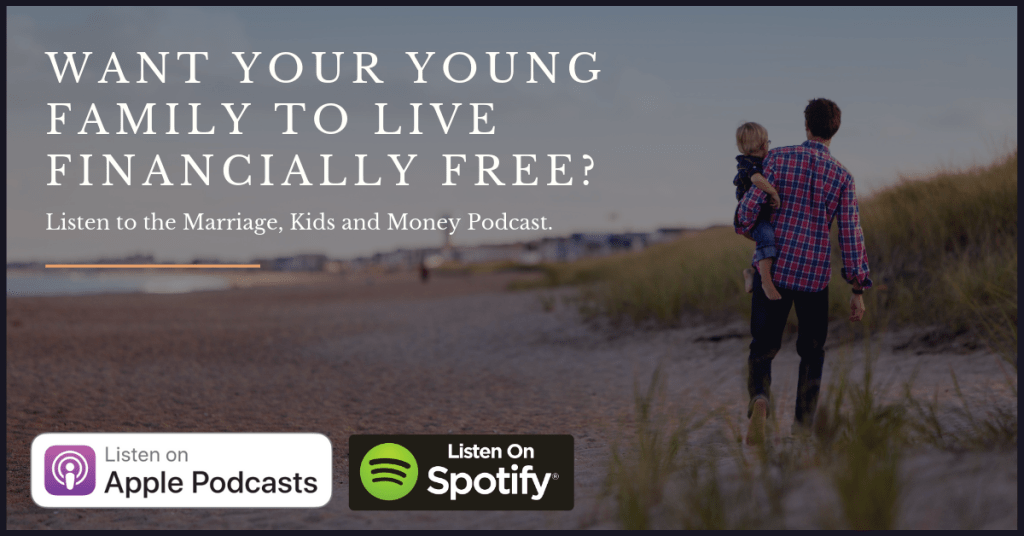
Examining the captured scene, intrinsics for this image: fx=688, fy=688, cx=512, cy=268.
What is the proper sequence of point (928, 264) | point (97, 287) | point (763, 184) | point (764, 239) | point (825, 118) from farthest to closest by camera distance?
point (97, 287) → point (928, 264) → point (825, 118) → point (764, 239) → point (763, 184)

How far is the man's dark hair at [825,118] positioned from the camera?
3.50 meters

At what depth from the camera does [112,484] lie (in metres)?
3.34

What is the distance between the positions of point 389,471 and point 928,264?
698 centimetres

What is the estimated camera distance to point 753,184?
3.38 meters

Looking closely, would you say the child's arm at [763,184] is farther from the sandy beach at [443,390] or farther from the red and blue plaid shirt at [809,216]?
the sandy beach at [443,390]

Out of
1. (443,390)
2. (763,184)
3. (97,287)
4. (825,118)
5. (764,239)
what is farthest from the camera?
(97,287)

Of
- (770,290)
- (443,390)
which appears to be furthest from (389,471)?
(443,390)

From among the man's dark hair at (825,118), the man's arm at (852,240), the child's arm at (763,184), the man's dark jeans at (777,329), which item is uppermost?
the man's dark hair at (825,118)

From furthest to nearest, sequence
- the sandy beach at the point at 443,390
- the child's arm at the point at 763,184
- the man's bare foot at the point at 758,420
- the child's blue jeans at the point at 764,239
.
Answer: the man's bare foot at the point at 758,420
the child's blue jeans at the point at 764,239
the child's arm at the point at 763,184
the sandy beach at the point at 443,390

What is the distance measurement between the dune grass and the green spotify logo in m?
4.78

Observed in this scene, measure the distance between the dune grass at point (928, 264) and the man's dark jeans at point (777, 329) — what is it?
2.75m

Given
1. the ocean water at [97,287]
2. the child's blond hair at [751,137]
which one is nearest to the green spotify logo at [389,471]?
the child's blond hair at [751,137]

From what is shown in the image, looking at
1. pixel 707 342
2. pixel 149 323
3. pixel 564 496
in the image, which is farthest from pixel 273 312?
pixel 564 496

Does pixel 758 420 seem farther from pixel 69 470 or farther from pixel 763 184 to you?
pixel 69 470
